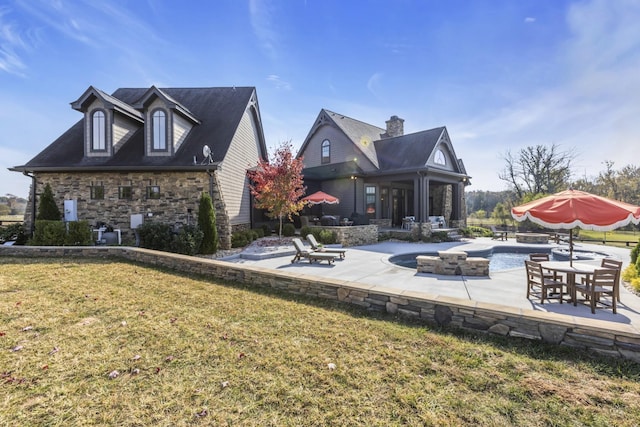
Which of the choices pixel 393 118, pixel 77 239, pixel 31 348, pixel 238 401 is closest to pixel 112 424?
pixel 238 401

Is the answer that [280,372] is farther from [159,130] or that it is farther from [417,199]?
[417,199]

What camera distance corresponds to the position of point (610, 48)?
9883mm

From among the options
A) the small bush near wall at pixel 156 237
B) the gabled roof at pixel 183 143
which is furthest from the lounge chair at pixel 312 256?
the gabled roof at pixel 183 143

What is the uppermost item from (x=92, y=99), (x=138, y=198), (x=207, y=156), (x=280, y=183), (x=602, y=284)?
(x=92, y=99)

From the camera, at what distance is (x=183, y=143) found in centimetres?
1348

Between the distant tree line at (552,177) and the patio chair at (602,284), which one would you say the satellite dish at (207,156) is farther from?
the distant tree line at (552,177)

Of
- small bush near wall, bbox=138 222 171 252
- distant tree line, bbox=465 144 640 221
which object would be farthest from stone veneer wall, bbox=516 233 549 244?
small bush near wall, bbox=138 222 171 252

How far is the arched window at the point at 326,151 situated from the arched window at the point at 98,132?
12.7 meters

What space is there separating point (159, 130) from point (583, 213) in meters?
14.6

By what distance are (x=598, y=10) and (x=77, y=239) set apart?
62.3 ft

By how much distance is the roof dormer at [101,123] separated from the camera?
12275 mm

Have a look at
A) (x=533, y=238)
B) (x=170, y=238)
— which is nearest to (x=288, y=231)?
(x=170, y=238)

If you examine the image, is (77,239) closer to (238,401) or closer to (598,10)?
(238,401)

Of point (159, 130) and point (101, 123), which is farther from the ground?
point (101, 123)
